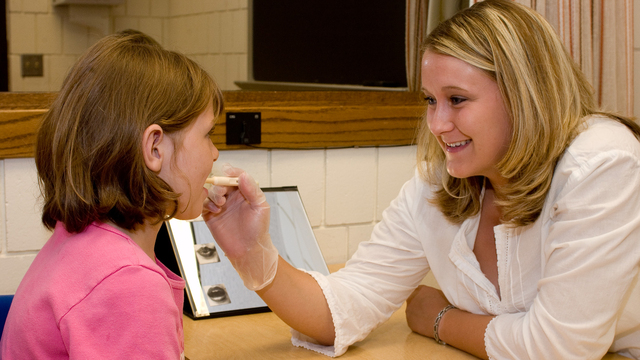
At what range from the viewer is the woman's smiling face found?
1052 mm

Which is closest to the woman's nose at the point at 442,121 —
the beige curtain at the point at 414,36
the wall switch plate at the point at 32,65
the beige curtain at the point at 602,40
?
the beige curtain at the point at 602,40

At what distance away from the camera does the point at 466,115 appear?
1065mm

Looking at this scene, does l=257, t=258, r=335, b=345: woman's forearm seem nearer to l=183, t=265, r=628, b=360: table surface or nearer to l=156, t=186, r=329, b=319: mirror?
l=183, t=265, r=628, b=360: table surface

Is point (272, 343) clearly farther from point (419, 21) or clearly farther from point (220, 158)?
point (419, 21)

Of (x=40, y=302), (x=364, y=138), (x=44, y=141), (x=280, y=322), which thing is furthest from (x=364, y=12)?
(x=40, y=302)

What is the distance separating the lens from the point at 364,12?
195cm

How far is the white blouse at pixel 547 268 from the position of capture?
941 mm

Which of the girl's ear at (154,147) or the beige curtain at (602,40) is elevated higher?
the beige curtain at (602,40)

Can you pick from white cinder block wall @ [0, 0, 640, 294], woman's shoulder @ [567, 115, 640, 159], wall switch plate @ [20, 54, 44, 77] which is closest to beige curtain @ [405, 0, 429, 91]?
white cinder block wall @ [0, 0, 640, 294]

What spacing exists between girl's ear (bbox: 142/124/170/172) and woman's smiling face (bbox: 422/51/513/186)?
0.51 m

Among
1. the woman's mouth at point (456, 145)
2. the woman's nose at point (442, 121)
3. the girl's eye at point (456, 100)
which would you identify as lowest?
the woman's mouth at point (456, 145)

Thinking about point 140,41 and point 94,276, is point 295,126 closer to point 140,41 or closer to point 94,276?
point 140,41

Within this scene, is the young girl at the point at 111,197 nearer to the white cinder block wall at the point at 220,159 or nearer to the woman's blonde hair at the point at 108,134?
the woman's blonde hair at the point at 108,134

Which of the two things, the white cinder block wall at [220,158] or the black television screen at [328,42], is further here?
the black television screen at [328,42]
